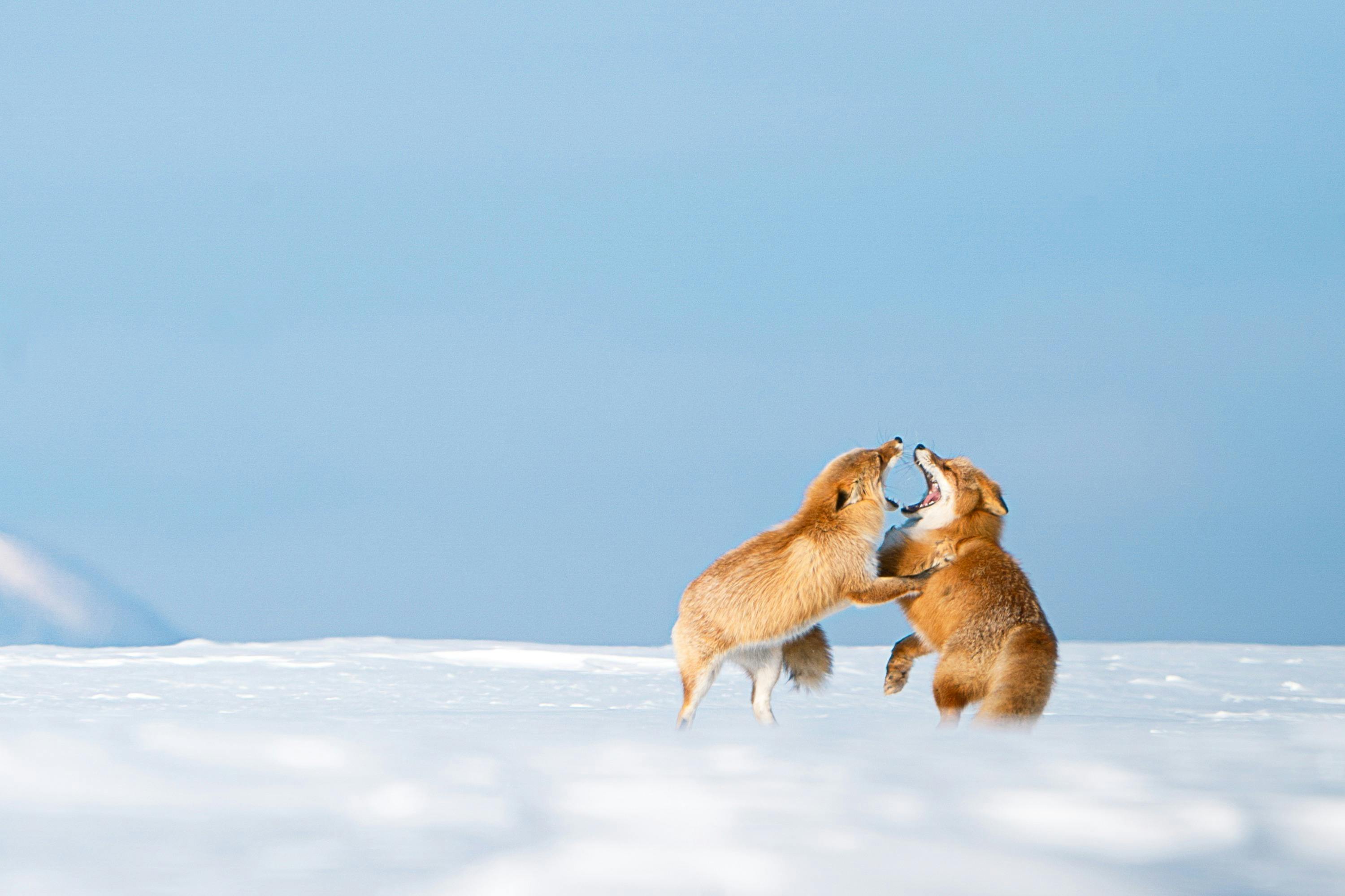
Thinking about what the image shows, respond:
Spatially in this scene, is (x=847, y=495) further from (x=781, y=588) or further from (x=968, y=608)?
(x=968, y=608)

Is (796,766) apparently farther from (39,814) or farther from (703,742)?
(39,814)

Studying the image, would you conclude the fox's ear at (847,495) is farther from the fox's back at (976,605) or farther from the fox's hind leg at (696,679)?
the fox's hind leg at (696,679)

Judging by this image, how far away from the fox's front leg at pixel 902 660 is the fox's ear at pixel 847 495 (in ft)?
1.89

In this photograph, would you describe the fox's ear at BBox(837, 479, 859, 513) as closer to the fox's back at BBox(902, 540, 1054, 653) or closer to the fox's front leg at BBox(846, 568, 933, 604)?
the fox's front leg at BBox(846, 568, 933, 604)

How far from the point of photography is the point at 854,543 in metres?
4.29

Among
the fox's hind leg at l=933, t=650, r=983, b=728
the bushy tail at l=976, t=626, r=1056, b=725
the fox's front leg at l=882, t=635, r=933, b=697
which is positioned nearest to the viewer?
the bushy tail at l=976, t=626, r=1056, b=725

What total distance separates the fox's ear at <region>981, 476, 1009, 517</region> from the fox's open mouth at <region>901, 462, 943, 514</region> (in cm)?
15

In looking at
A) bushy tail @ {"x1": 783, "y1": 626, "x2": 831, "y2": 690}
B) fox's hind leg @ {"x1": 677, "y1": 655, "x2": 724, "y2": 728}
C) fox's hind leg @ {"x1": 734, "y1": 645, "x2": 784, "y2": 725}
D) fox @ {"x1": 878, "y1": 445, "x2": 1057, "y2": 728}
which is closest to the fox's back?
fox @ {"x1": 878, "y1": 445, "x2": 1057, "y2": 728}

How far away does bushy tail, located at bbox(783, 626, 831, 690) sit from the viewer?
4.66 meters

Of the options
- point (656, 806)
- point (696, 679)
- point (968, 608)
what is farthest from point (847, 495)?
point (656, 806)

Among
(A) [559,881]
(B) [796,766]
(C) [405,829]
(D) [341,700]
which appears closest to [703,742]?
(B) [796,766]

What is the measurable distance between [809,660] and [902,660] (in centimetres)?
33

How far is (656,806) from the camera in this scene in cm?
252

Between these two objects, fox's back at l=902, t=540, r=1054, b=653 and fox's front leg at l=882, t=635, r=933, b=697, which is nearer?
fox's back at l=902, t=540, r=1054, b=653
